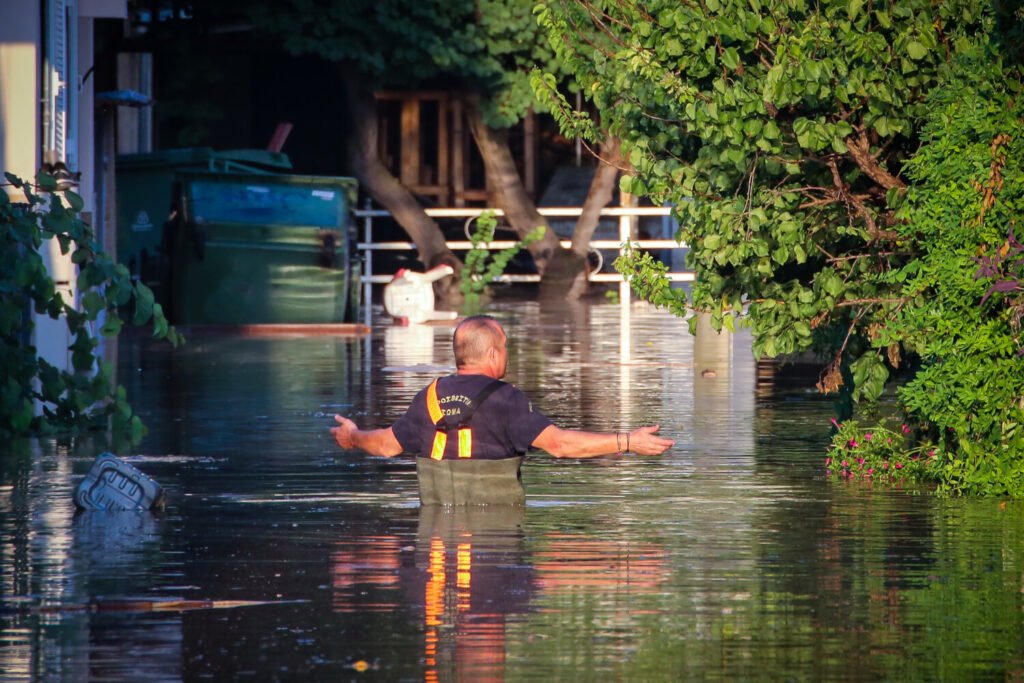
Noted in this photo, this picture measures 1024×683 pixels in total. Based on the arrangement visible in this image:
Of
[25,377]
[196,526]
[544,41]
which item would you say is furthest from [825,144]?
[544,41]

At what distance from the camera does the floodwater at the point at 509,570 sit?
5906 mm

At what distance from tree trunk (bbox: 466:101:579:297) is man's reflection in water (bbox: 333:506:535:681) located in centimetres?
2345

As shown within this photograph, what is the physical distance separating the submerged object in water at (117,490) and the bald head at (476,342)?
1.63m

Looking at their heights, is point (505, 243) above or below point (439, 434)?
above

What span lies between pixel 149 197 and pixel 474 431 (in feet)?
52.9

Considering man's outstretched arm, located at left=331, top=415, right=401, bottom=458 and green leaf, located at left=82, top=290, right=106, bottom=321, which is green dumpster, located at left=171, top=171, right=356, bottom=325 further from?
man's outstretched arm, located at left=331, top=415, right=401, bottom=458

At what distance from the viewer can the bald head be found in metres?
8.27

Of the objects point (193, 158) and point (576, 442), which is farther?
point (193, 158)

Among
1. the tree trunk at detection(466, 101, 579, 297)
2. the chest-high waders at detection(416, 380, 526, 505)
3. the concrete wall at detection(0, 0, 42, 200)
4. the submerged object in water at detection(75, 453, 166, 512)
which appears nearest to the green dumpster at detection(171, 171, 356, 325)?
the tree trunk at detection(466, 101, 579, 297)

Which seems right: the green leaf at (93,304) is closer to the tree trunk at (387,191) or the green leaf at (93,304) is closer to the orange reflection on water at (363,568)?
the orange reflection on water at (363,568)

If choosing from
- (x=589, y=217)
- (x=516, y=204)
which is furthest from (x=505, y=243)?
(x=589, y=217)

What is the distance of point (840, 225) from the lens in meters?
9.94

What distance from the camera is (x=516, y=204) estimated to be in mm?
31984

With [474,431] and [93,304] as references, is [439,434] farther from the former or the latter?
[93,304]
